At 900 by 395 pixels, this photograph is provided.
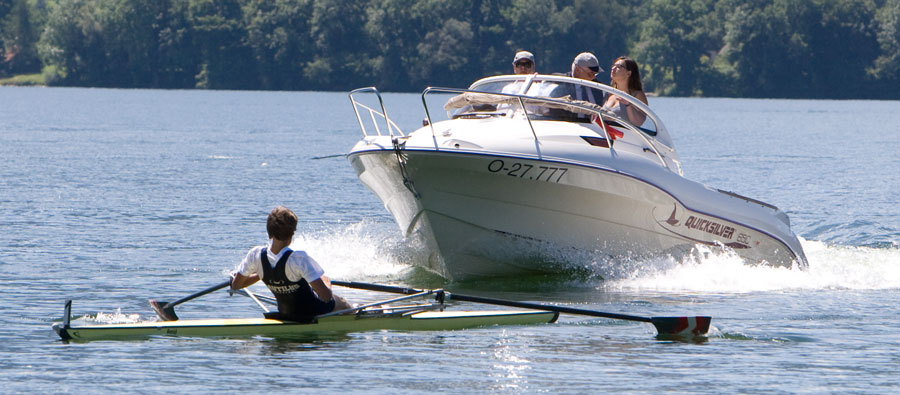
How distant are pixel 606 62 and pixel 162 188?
3164 inches

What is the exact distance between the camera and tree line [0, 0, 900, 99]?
10312cm

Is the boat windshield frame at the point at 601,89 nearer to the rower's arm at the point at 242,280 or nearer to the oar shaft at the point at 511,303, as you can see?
the oar shaft at the point at 511,303

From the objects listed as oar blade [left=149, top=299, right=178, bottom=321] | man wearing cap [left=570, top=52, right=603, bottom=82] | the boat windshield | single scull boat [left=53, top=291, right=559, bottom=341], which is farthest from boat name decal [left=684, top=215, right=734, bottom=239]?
oar blade [left=149, top=299, right=178, bottom=321]

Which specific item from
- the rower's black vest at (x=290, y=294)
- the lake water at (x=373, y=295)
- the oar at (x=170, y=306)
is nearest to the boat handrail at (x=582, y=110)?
the lake water at (x=373, y=295)

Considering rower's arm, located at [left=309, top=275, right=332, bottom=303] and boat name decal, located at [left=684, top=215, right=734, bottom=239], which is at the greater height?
boat name decal, located at [left=684, top=215, right=734, bottom=239]

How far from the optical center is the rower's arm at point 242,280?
35.9ft

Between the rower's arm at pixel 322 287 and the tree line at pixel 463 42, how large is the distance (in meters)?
87.6

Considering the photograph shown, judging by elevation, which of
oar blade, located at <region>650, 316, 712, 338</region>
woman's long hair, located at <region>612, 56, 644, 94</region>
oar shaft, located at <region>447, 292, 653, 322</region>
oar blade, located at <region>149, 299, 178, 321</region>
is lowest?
oar blade, located at <region>149, 299, 178, 321</region>

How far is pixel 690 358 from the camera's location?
36.1ft

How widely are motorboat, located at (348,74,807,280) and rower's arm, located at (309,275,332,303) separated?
266 cm

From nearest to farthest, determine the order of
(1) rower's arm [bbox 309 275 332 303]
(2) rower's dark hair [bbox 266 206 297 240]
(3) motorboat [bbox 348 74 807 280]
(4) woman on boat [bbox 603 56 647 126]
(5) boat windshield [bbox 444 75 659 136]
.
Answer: (2) rower's dark hair [bbox 266 206 297 240] < (1) rower's arm [bbox 309 275 332 303] < (3) motorboat [bbox 348 74 807 280] < (5) boat windshield [bbox 444 75 659 136] < (4) woman on boat [bbox 603 56 647 126]

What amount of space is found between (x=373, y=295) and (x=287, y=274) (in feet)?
11.2

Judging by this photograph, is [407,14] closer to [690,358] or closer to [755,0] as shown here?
[755,0]

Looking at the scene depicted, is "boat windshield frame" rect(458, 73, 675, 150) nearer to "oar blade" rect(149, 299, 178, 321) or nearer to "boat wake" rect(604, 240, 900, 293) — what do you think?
"boat wake" rect(604, 240, 900, 293)
